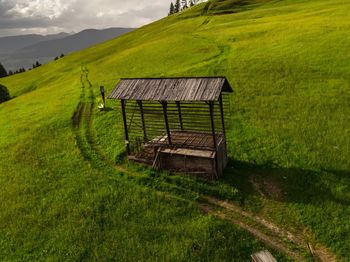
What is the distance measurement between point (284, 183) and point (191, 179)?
582cm

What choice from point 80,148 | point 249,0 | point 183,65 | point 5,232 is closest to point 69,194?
point 5,232

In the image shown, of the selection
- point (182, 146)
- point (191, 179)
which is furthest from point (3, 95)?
point (191, 179)

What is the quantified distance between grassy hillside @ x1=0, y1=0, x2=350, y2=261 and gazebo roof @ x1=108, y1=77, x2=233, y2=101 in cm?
521

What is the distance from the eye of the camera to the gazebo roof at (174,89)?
22.0 m

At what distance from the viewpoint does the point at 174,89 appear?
76.4 feet

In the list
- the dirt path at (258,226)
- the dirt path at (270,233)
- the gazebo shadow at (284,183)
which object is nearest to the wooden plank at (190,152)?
the gazebo shadow at (284,183)

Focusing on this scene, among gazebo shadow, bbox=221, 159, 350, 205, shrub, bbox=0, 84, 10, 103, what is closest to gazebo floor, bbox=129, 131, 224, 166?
gazebo shadow, bbox=221, 159, 350, 205

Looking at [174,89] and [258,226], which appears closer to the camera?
[258,226]

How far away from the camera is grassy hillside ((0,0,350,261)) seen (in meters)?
18.4

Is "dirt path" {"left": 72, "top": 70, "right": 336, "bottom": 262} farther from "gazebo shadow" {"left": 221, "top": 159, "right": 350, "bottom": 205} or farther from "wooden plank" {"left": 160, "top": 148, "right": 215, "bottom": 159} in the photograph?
"wooden plank" {"left": 160, "top": 148, "right": 215, "bottom": 159}

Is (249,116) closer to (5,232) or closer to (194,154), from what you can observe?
(194,154)

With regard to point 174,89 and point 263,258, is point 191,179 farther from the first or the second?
point 263,258

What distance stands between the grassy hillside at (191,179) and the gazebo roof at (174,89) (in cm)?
521

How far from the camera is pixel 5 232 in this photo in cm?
2042
